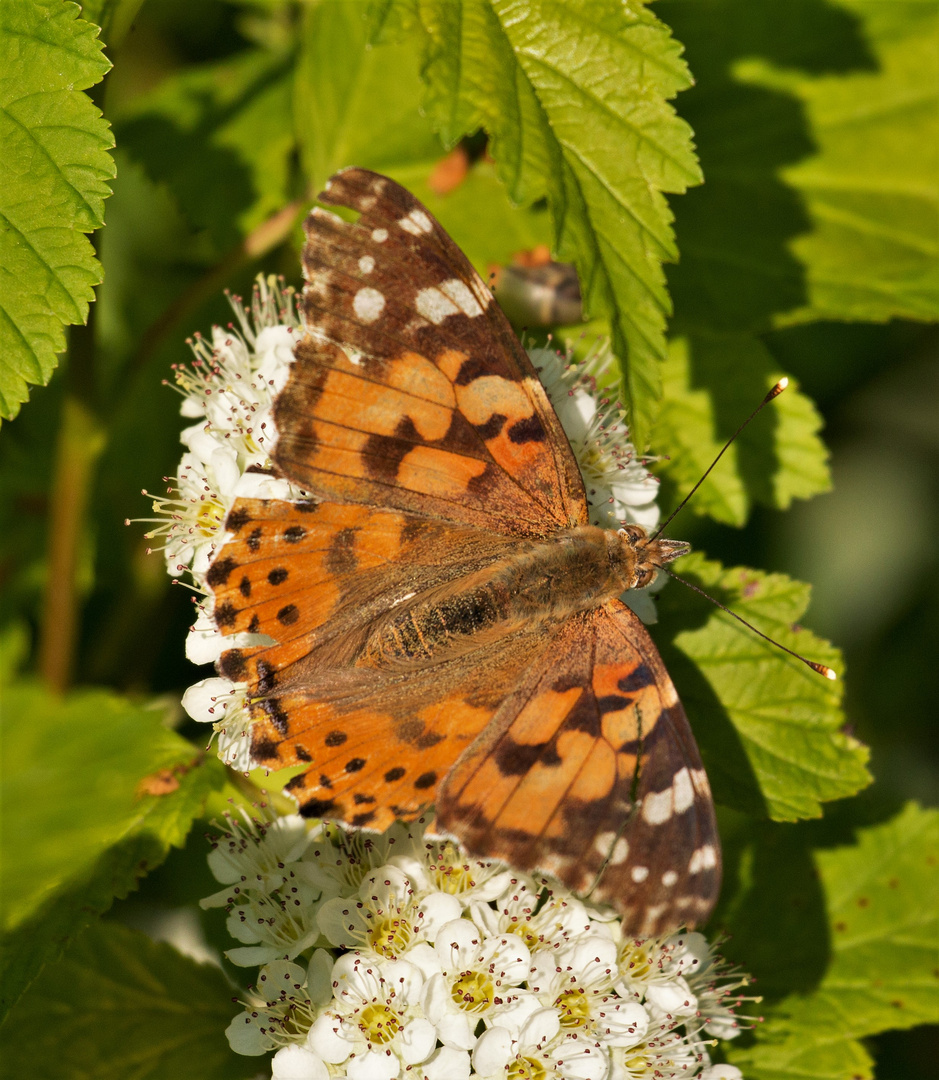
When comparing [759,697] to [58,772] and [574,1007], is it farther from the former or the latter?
[58,772]

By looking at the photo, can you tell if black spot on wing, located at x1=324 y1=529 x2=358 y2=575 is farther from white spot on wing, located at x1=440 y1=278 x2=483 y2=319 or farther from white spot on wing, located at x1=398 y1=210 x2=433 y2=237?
white spot on wing, located at x1=398 y1=210 x2=433 y2=237

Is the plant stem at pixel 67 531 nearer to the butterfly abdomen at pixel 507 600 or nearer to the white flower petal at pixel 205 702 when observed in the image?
the white flower petal at pixel 205 702

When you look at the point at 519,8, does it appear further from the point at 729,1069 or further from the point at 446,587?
the point at 729,1069

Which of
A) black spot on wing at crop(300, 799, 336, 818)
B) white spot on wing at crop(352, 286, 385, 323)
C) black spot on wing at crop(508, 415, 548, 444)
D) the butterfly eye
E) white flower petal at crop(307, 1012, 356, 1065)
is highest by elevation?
white spot on wing at crop(352, 286, 385, 323)

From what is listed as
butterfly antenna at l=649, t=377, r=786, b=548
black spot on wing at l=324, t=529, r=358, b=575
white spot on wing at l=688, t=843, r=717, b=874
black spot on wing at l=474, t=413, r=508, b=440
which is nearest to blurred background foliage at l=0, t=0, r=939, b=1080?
butterfly antenna at l=649, t=377, r=786, b=548

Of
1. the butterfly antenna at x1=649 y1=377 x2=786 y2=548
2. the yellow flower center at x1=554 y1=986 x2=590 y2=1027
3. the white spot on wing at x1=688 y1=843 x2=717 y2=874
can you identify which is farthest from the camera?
the butterfly antenna at x1=649 y1=377 x2=786 y2=548

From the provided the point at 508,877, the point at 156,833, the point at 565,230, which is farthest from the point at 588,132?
the point at 156,833

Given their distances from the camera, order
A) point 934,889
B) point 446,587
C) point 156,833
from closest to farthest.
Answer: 1. point 156,833
2. point 446,587
3. point 934,889
